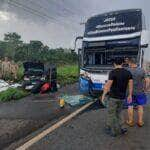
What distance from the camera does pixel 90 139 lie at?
22.4 feet

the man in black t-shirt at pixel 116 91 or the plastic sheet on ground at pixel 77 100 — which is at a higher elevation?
the man in black t-shirt at pixel 116 91

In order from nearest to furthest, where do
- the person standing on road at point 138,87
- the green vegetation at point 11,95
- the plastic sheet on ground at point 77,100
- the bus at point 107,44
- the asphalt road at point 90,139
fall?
the asphalt road at point 90,139, the person standing on road at point 138,87, the plastic sheet on ground at point 77,100, the bus at point 107,44, the green vegetation at point 11,95

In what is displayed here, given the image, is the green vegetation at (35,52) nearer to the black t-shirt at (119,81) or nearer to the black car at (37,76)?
the black car at (37,76)

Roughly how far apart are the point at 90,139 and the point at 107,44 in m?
7.22

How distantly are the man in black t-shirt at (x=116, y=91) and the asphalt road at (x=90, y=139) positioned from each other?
24 cm

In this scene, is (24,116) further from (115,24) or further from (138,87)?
(115,24)

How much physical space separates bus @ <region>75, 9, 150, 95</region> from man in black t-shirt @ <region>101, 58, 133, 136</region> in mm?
5392

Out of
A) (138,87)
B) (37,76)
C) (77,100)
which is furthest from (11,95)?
(138,87)

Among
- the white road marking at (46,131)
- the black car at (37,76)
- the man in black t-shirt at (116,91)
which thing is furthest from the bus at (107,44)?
the man in black t-shirt at (116,91)

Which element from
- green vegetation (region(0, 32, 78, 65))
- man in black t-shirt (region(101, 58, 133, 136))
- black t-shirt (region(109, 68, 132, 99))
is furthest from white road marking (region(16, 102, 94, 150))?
green vegetation (region(0, 32, 78, 65))

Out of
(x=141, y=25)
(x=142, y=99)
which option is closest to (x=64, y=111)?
(x=142, y=99)

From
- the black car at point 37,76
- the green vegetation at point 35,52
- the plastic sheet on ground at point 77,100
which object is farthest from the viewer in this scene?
the green vegetation at point 35,52

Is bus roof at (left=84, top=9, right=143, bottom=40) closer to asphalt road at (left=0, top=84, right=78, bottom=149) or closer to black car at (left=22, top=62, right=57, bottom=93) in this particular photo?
asphalt road at (left=0, top=84, right=78, bottom=149)

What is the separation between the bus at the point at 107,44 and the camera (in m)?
12.8
